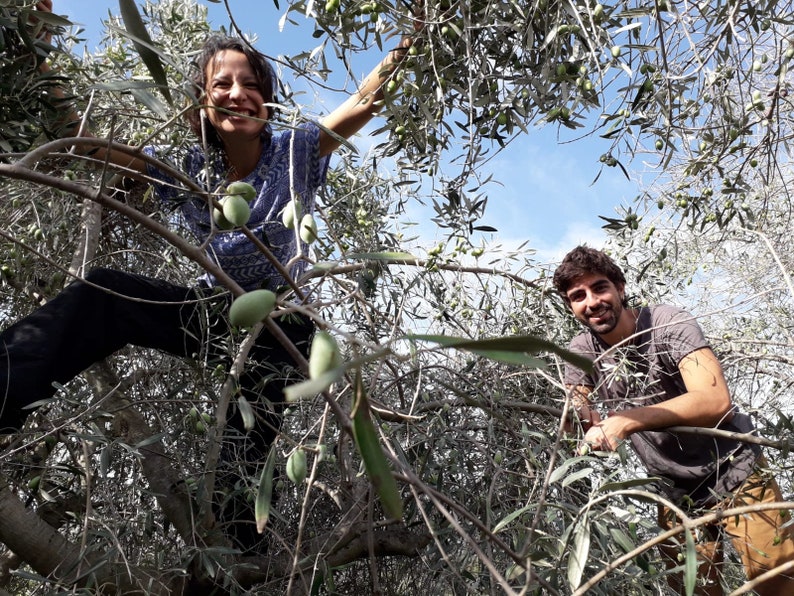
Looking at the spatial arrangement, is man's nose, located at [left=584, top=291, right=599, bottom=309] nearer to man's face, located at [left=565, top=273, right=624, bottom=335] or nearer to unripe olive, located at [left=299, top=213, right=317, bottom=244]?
man's face, located at [left=565, top=273, right=624, bottom=335]

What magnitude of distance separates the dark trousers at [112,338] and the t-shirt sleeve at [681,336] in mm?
1119

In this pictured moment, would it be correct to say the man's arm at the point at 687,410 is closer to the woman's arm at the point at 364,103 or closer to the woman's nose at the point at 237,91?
the woman's arm at the point at 364,103

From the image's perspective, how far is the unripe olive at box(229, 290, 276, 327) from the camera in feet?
2.14

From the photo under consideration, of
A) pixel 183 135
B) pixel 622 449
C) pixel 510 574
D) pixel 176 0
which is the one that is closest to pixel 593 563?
pixel 622 449

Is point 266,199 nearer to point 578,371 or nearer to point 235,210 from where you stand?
point 578,371

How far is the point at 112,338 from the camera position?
2.13 metres

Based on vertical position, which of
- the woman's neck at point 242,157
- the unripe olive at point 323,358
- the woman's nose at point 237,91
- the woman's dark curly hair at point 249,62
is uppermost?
the woman's dark curly hair at point 249,62

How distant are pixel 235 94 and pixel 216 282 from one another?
1.85 feet

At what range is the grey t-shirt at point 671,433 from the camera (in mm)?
2275

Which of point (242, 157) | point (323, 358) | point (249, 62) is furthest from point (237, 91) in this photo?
point (323, 358)

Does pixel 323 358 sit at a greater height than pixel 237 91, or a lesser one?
lesser

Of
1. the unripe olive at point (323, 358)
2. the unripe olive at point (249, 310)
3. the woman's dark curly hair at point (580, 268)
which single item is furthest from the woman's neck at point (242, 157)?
the unripe olive at point (323, 358)

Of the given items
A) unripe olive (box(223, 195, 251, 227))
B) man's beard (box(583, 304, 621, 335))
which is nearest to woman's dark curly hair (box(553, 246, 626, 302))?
man's beard (box(583, 304, 621, 335))

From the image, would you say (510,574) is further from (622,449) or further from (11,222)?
(11,222)
